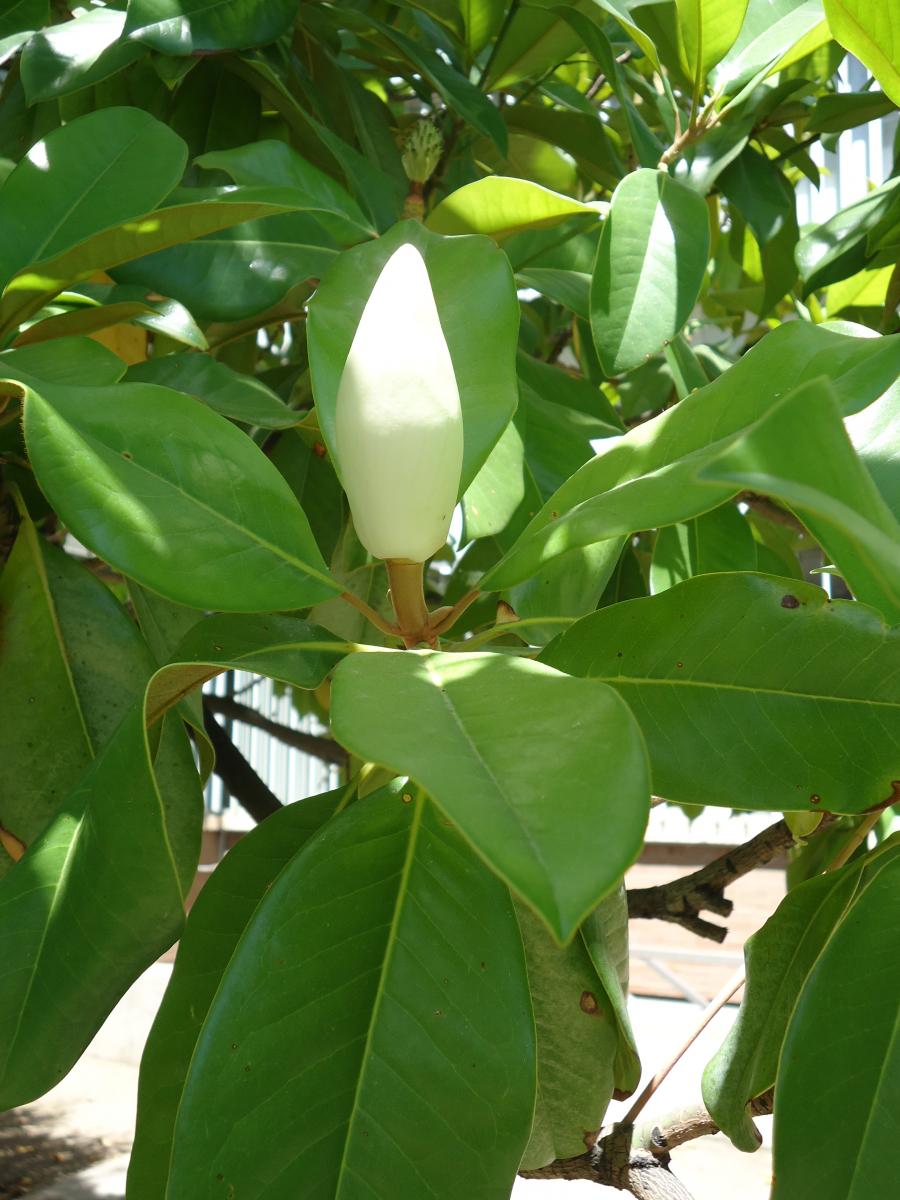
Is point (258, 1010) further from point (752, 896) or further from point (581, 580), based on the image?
point (752, 896)

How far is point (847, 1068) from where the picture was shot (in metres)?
0.51

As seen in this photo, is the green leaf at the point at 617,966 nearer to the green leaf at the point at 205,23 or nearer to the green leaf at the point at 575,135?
the green leaf at the point at 205,23

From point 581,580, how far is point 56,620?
13.0 inches

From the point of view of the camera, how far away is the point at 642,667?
1.75 ft

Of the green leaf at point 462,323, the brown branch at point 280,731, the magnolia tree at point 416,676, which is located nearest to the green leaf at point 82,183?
the magnolia tree at point 416,676

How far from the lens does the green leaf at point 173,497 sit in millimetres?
514

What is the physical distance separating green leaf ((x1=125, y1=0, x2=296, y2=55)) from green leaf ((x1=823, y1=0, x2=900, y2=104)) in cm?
41

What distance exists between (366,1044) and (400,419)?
9.7 inches

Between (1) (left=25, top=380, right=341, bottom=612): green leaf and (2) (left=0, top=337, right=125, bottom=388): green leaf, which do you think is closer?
(1) (left=25, top=380, right=341, bottom=612): green leaf

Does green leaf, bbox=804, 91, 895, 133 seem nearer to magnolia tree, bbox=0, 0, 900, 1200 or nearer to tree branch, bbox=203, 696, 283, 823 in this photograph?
magnolia tree, bbox=0, 0, 900, 1200

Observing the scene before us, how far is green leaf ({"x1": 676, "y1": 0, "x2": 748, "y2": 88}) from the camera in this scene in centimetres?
93

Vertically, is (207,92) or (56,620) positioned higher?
(207,92)

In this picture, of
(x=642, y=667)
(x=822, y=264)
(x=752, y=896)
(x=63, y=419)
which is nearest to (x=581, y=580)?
(x=642, y=667)

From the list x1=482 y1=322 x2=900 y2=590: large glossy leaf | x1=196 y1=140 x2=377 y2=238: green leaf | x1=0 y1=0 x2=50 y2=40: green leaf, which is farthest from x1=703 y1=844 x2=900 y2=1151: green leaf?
x1=0 y1=0 x2=50 y2=40: green leaf
